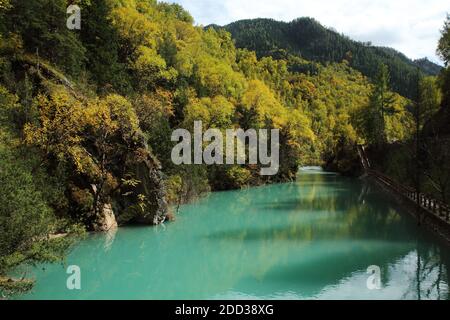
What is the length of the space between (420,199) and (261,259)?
15663 millimetres

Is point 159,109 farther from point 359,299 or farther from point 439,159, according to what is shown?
point 359,299

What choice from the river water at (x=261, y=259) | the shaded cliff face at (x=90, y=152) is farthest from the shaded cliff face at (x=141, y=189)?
the river water at (x=261, y=259)

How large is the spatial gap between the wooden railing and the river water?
140cm

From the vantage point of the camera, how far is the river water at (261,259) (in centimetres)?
1847

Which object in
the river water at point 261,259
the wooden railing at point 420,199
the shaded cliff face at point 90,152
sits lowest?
the river water at point 261,259

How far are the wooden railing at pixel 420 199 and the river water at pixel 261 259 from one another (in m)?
1.40

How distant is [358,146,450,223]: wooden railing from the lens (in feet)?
89.8

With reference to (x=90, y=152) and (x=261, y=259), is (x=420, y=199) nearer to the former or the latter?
(x=261, y=259)

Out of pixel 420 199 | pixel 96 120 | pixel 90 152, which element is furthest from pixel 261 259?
pixel 420 199

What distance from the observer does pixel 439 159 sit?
119ft

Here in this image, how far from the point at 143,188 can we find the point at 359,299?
17.5 m

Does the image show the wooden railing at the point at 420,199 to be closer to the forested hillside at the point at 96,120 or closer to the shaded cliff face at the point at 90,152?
the forested hillside at the point at 96,120

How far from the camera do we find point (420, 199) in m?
33.5

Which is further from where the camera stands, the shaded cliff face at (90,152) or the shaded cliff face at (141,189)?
the shaded cliff face at (141,189)
